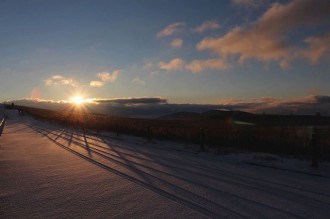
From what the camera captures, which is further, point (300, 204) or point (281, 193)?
point (281, 193)

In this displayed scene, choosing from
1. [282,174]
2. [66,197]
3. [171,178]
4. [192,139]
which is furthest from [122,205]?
[192,139]

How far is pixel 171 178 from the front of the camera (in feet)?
31.1

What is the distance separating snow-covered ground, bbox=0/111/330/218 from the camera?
21.0ft

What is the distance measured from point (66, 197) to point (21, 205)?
0.94m

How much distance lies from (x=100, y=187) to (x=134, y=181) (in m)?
1.02

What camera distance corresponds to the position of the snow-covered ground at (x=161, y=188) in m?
6.41

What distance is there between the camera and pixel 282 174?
10492mm

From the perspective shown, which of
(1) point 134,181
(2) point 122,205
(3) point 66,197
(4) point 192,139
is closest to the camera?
(2) point 122,205

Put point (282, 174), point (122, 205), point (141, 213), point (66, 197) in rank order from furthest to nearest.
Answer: point (282, 174) → point (66, 197) → point (122, 205) → point (141, 213)

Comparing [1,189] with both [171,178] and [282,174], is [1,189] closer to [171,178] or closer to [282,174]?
[171,178]

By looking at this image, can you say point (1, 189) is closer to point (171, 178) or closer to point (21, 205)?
point (21, 205)

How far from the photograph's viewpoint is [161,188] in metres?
8.25

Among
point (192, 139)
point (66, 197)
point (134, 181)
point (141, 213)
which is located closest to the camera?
point (141, 213)

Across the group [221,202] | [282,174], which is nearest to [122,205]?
[221,202]
